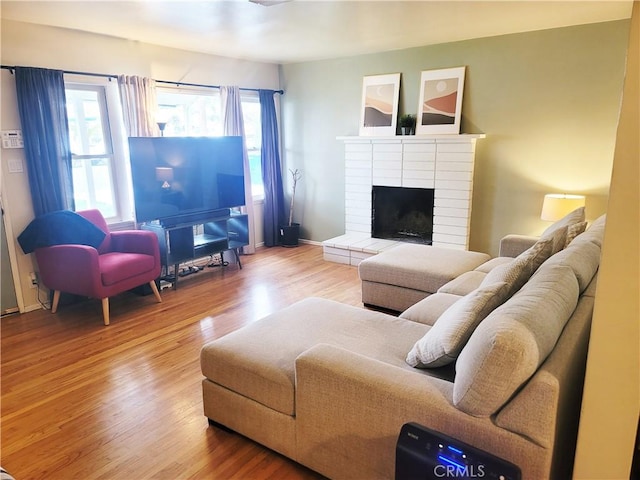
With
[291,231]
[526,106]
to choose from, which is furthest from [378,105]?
[291,231]

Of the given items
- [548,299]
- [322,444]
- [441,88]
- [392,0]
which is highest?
[392,0]

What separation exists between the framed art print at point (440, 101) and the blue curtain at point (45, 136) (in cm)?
348

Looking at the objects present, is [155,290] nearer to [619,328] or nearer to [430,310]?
[430,310]

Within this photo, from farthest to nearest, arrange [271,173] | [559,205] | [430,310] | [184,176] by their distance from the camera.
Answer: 1. [271,173]
2. [184,176]
3. [559,205]
4. [430,310]

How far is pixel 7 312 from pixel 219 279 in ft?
6.07

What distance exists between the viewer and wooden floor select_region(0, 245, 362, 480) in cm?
201

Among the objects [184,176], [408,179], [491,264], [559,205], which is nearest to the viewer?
[491,264]

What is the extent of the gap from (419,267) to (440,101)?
2148mm

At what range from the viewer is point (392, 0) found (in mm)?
3062

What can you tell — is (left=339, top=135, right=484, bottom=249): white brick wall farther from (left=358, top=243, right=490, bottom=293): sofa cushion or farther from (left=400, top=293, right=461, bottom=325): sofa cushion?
(left=400, top=293, right=461, bottom=325): sofa cushion

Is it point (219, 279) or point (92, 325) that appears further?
Answer: point (219, 279)

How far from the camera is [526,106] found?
170 inches

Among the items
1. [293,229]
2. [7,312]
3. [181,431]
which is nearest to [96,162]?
[7,312]

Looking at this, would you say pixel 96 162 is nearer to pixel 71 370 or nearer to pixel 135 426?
pixel 71 370
